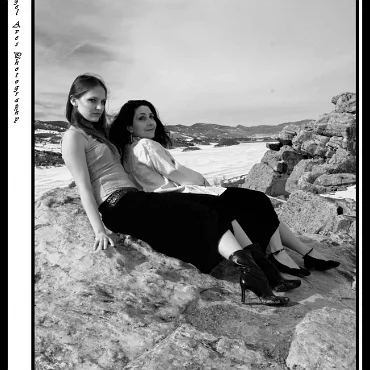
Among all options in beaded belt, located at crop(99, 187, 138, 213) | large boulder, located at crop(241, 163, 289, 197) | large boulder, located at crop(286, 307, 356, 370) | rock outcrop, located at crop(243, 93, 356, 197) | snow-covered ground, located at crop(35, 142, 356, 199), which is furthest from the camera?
large boulder, located at crop(241, 163, 289, 197)

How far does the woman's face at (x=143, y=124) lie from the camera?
356cm

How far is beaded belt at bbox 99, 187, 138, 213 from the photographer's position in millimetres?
3168

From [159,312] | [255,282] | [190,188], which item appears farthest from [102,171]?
[255,282]

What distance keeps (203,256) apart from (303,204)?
2.73 meters

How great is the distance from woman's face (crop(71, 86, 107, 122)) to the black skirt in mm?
686

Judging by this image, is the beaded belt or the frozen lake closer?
the beaded belt

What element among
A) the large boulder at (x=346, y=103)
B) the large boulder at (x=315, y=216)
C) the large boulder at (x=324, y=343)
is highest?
the large boulder at (x=346, y=103)

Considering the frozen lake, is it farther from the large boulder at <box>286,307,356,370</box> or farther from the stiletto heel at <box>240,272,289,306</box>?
the large boulder at <box>286,307,356,370</box>

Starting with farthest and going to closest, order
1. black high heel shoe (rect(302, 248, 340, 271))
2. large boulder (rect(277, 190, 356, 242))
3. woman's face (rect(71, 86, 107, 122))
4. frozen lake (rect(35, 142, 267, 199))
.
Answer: frozen lake (rect(35, 142, 267, 199)) → large boulder (rect(277, 190, 356, 242)) → black high heel shoe (rect(302, 248, 340, 271)) → woman's face (rect(71, 86, 107, 122))

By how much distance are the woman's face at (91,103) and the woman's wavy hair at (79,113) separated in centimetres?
2

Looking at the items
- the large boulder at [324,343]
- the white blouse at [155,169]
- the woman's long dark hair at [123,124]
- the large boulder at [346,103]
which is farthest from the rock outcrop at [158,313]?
the large boulder at [346,103]

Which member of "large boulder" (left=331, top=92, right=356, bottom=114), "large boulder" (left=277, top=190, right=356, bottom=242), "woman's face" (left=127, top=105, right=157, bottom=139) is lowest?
"large boulder" (left=277, top=190, right=356, bottom=242)

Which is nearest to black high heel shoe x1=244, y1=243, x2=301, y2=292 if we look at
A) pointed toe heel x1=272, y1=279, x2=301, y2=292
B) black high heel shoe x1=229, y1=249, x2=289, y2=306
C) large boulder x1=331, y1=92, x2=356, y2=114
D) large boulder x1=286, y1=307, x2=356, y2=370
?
pointed toe heel x1=272, y1=279, x2=301, y2=292

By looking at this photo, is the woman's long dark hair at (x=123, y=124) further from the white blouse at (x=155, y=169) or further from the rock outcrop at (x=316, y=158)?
the rock outcrop at (x=316, y=158)
